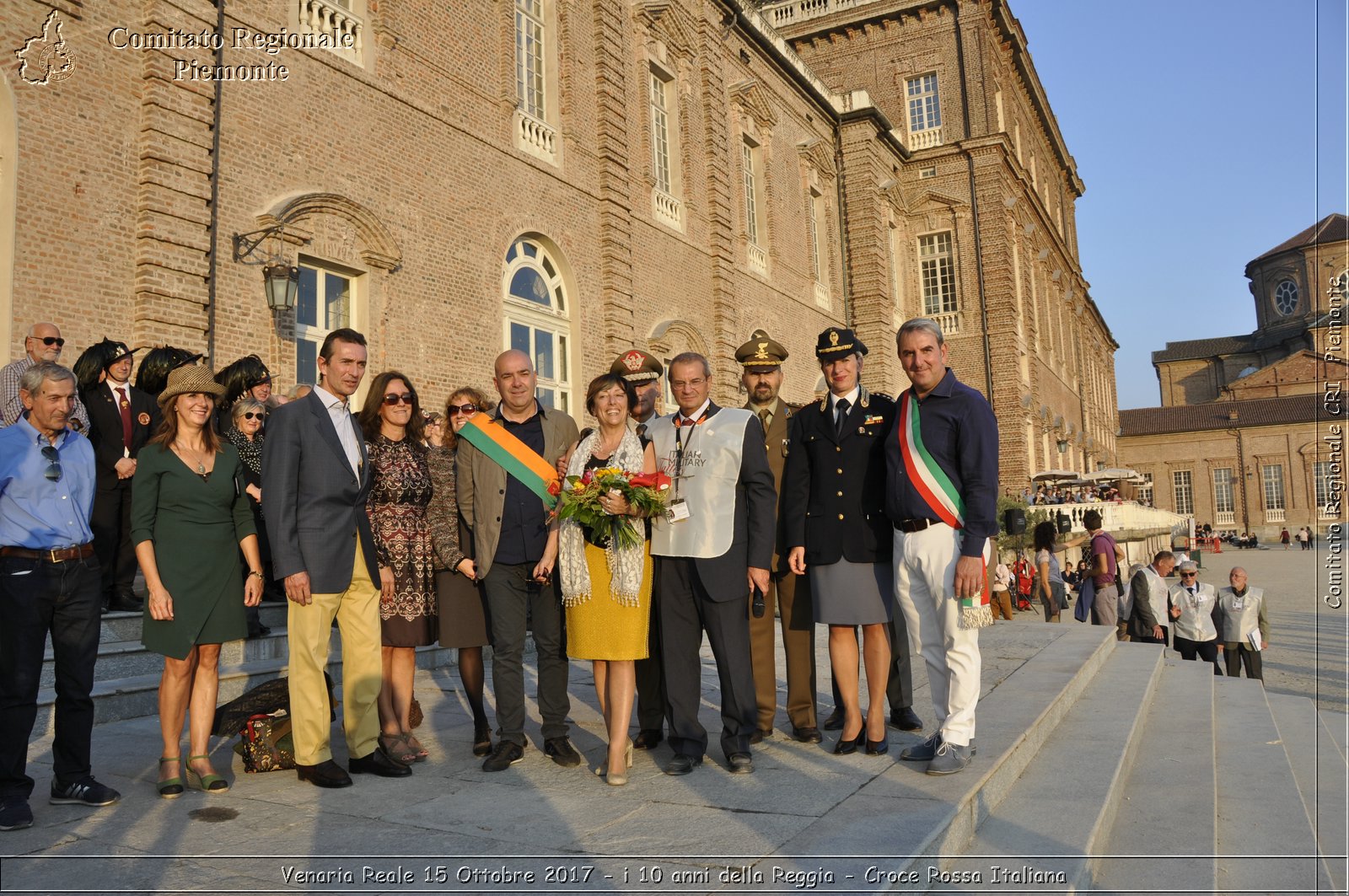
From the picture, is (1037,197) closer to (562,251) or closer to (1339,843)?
(562,251)

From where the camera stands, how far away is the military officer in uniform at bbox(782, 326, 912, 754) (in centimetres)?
487

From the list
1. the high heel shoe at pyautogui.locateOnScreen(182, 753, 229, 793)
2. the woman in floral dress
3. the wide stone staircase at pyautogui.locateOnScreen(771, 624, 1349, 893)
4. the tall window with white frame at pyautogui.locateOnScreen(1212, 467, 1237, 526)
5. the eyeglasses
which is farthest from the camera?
the tall window with white frame at pyautogui.locateOnScreen(1212, 467, 1237, 526)

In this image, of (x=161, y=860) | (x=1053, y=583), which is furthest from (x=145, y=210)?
(x=1053, y=583)

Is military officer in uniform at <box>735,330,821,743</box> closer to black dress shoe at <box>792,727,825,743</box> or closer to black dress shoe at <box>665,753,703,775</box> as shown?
black dress shoe at <box>792,727,825,743</box>

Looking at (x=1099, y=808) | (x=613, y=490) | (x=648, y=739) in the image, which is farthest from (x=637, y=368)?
(x=1099, y=808)

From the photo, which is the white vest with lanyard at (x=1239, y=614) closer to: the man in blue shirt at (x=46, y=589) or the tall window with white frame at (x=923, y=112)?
the man in blue shirt at (x=46, y=589)

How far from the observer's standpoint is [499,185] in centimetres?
1412

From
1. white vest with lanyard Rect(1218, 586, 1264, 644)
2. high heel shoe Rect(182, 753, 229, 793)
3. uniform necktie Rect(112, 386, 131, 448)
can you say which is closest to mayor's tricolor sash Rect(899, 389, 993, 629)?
high heel shoe Rect(182, 753, 229, 793)

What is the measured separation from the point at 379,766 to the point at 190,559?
1308 millimetres

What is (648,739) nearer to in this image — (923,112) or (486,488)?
(486,488)

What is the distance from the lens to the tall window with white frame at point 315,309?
11125 millimetres

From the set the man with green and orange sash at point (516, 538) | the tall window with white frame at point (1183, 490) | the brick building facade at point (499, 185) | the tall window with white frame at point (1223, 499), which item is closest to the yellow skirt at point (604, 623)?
the man with green and orange sash at point (516, 538)

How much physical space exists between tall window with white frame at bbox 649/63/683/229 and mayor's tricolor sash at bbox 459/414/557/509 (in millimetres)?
14375

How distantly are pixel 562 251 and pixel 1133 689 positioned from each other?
10920mm
